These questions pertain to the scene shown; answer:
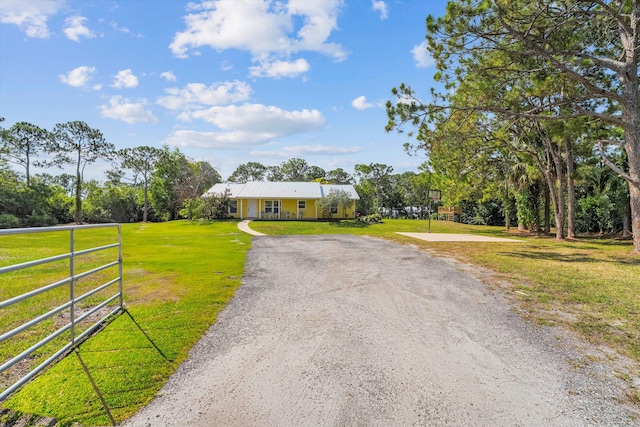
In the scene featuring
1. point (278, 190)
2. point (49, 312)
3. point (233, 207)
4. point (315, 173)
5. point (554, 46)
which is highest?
point (315, 173)

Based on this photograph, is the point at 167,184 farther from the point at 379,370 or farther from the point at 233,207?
the point at 379,370

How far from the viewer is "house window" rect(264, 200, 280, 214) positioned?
1266 inches

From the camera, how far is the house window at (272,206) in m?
32.2

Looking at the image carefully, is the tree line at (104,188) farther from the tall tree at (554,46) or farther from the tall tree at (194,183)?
the tall tree at (554,46)

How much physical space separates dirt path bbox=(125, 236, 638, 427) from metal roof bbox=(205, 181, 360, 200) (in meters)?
25.8

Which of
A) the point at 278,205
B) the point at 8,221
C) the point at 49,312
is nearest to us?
the point at 49,312

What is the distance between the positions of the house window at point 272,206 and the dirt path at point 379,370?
26423 millimetres

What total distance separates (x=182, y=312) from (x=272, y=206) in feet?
90.4

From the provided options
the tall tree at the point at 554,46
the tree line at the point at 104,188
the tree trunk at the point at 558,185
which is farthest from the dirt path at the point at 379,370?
the tree line at the point at 104,188

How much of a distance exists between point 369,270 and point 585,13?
29.7 ft

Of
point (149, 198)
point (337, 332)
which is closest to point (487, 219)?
point (337, 332)

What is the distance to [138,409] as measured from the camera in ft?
8.58

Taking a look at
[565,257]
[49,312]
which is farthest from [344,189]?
[49,312]

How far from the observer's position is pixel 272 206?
3222cm
